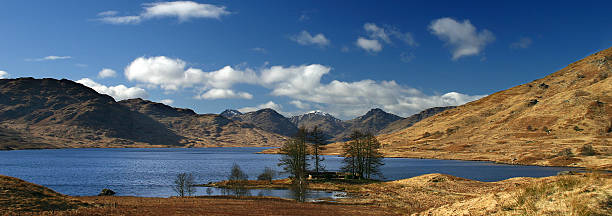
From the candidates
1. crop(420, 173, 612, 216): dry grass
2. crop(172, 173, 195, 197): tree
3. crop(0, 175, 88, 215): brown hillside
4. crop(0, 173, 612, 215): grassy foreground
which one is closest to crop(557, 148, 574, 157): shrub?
crop(0, 173, 612, 215): grassy foreground

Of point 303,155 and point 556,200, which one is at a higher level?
point 303,155

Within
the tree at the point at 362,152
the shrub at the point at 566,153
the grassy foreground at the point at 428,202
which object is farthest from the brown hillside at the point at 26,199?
the shrub at the point at 566,153

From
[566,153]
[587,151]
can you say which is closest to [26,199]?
[566,153]

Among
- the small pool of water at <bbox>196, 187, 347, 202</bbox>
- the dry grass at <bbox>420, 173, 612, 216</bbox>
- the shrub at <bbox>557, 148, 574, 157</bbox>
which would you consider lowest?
the small pool of water at <bbox>196, 187, 347, 202</bbox>

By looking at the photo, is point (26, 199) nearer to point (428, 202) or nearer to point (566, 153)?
point (428, 202)

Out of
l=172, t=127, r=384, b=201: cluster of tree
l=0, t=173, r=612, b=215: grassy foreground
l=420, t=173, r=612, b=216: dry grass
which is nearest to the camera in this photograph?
l=420, t=173, r=612, b=216: dry grass

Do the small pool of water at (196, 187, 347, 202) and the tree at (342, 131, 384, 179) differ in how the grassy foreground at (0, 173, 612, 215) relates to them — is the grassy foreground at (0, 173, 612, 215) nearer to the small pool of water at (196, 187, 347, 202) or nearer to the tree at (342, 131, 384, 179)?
the small pool of water at (196, 187, 347, 202)

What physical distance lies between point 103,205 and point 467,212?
35400 millimetres

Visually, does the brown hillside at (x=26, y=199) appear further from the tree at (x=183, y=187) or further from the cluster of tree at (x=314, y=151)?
the cluster of tree at (x=314, y=151)

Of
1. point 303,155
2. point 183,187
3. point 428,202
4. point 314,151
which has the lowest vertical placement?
point 183,187

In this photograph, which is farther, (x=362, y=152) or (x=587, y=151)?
(x=587, y=151)

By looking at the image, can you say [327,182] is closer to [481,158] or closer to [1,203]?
[1,203]

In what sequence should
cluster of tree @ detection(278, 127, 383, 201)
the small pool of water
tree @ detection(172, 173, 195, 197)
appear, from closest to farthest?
1. tree @ detection(172, 173, 195, 197)
2. the small pool of water
3. cluster of tree @ detection(278, 127, 383, 201)

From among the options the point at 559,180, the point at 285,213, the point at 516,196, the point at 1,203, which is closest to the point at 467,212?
the point at 516,196
